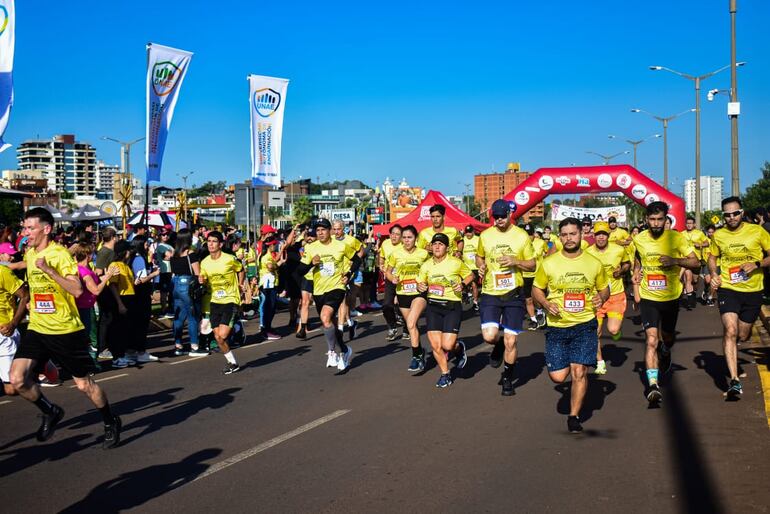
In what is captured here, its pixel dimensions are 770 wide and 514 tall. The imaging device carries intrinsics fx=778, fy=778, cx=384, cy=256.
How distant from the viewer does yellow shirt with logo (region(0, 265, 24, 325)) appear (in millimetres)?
7535

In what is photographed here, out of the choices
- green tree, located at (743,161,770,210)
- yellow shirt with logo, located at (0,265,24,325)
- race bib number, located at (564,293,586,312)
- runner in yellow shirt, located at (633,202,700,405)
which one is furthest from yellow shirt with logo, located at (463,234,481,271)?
green tree, located at (743,161,770,210)

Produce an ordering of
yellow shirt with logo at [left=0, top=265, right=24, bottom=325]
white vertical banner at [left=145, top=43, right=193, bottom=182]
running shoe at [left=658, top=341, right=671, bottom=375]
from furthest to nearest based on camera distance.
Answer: white vertical banner at [left=145, top=43, right=193, bottom=182], running shoe at [left=658, top=341, right=671, bottom=375], yellow shirt with logo at [left=0, top=265, right=24, bottom=325]

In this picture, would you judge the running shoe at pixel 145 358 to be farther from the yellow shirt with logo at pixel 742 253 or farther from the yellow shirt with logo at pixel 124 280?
the yellow shirt with logo at pixel 742 253

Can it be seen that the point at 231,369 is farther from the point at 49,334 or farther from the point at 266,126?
the point at 266,126

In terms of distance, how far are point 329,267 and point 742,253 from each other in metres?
5.16

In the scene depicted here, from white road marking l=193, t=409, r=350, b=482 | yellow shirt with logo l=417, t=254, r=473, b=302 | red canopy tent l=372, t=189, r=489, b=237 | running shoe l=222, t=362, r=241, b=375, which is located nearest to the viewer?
white road marking l=193, t=409, r=350, b=482

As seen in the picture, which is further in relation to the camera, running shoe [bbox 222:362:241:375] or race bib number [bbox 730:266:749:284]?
running shoe [bbox 222:362:241:375]

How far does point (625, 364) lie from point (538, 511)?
233 inches

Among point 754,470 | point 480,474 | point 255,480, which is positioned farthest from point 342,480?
point 754,470

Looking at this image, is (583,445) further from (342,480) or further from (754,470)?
(342,480)

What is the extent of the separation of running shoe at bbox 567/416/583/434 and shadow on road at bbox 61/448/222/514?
121 inches

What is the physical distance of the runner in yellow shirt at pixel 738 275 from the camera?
8180mm

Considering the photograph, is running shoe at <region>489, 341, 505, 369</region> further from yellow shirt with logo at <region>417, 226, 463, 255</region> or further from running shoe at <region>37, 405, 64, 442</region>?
running shoe at <region>37, 405, 64, 442</region>

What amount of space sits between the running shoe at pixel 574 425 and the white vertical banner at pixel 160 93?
1247 cm
